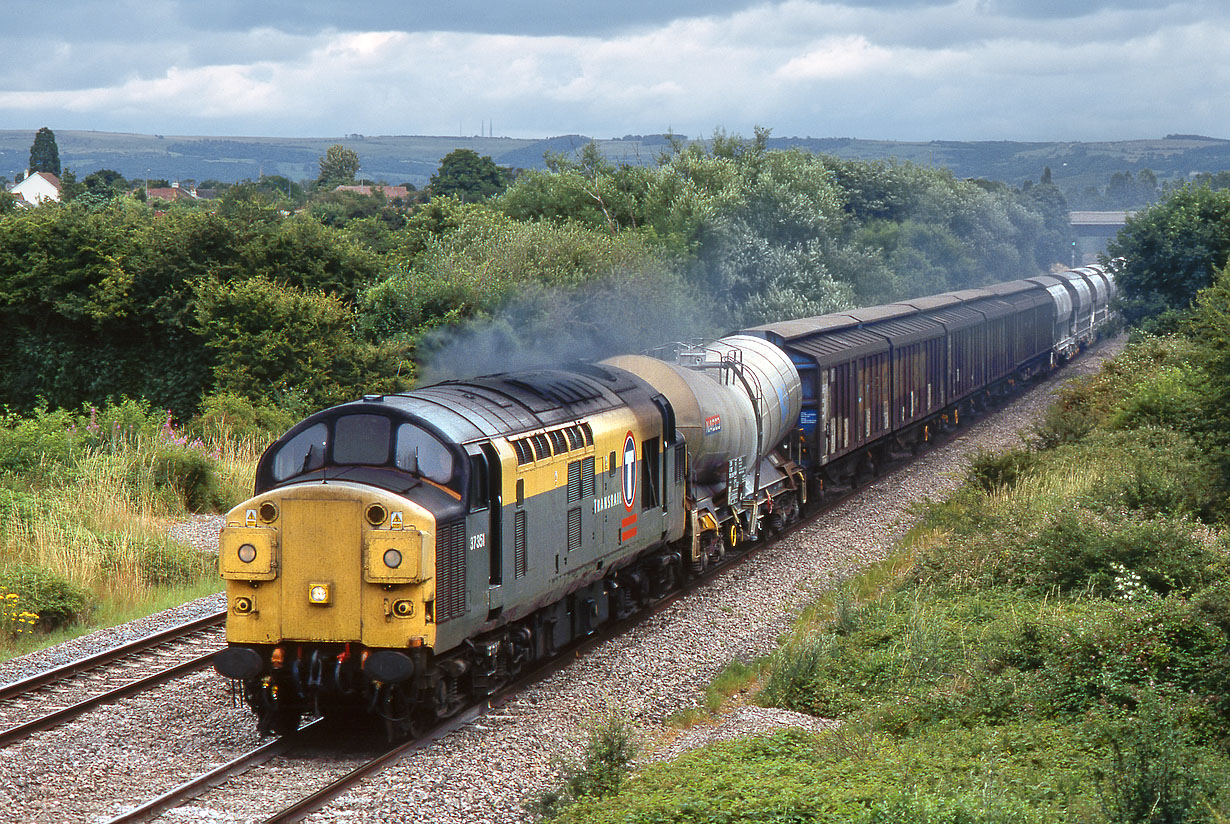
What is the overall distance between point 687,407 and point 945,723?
741 cm

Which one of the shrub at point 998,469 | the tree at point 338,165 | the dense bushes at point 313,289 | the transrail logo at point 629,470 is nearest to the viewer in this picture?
the transrail logo at point 629,470

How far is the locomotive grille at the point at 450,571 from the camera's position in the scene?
11.0 meters

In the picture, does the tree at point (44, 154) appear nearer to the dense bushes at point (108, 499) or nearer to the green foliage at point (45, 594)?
the dense bushes at point (108, 499)

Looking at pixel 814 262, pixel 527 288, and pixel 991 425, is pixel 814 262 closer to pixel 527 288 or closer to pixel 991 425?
pixel 991 425

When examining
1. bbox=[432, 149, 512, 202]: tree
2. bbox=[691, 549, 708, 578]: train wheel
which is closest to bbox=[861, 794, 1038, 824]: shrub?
bbox=[691, 549, 708, 578]: train wheel

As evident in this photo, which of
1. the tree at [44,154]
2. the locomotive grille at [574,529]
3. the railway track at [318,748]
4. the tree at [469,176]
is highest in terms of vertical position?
the tree at [44,154]

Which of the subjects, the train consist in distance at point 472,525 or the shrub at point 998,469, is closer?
the train consist in distance at point 472,525

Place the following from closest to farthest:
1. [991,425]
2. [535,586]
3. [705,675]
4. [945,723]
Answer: [945,723] → [535,586] → [705,675] → [991,425]

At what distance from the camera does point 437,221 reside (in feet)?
164

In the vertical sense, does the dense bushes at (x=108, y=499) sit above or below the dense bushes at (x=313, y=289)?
below

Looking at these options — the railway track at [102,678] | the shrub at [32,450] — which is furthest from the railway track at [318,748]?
the shrub at [32,450]

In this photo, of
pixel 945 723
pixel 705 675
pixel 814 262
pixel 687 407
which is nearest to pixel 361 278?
pixel 814 262

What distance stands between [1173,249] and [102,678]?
1544 inches

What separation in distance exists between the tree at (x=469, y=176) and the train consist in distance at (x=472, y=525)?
261 feet
